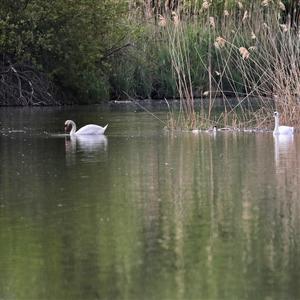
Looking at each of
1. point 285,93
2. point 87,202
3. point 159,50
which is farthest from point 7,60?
point 87,202

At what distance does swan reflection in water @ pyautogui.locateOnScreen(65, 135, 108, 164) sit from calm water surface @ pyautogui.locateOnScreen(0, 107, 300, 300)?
6cm

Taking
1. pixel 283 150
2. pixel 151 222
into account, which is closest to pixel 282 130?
pixel 283 150

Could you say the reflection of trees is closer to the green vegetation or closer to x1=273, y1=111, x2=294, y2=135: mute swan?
x1=273, y1=111, x2=294, y2=135: mute swan

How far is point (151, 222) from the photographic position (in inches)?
348

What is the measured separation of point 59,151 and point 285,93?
177 inches

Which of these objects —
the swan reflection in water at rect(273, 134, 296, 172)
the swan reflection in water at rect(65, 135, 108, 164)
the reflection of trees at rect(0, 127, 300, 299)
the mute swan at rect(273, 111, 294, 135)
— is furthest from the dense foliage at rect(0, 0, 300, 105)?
the reflection of trees at rect(0, 127, 300, 299)

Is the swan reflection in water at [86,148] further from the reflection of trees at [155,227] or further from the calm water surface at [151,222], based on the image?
the reflection of trees at [155,227]

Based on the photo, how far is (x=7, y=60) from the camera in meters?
31.8

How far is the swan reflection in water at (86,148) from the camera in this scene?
1455 centimetres

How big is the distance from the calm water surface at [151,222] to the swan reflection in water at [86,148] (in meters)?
0.06

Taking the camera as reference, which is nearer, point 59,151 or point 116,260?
point 116,260

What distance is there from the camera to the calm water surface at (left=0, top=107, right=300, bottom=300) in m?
6.70

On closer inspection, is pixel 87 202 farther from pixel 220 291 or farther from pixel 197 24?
pixel 197 24

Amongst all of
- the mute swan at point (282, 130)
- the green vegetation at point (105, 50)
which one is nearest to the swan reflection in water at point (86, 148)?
the mute swan at point (282, 130)
